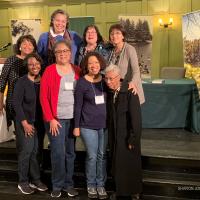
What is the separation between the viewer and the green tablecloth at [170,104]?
4.25 meters

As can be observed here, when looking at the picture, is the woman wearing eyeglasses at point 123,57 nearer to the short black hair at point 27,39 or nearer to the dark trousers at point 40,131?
the short black hair at point 27,39

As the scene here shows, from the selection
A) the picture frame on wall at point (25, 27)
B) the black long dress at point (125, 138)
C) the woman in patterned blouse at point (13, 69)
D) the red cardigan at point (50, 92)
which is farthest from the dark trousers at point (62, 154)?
the picture frame on wall at point (25, 27)

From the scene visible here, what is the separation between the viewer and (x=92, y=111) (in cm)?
262

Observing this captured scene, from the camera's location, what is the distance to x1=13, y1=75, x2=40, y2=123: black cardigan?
9.00 feet

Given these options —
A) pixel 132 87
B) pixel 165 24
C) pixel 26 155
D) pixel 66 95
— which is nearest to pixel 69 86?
pixel 66 95

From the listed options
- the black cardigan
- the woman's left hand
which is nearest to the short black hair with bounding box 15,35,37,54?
the black cardigan

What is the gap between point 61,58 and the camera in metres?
2.59

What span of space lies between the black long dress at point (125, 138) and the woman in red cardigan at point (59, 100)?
335mm

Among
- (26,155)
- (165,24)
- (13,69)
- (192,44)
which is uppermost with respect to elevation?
(165,24)

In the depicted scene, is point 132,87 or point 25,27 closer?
point 132,87

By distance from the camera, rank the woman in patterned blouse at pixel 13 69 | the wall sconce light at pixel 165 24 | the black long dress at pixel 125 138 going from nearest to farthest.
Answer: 1. the black long dress at pixel 125 138
2. the woman in patterned blouse at pixel 13 69
3. the wall sconce light at pixel 165 24

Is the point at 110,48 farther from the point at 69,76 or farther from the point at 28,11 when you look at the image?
the point at 28,11

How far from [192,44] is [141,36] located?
102 inches

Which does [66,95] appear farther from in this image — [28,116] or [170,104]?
[170,104]
